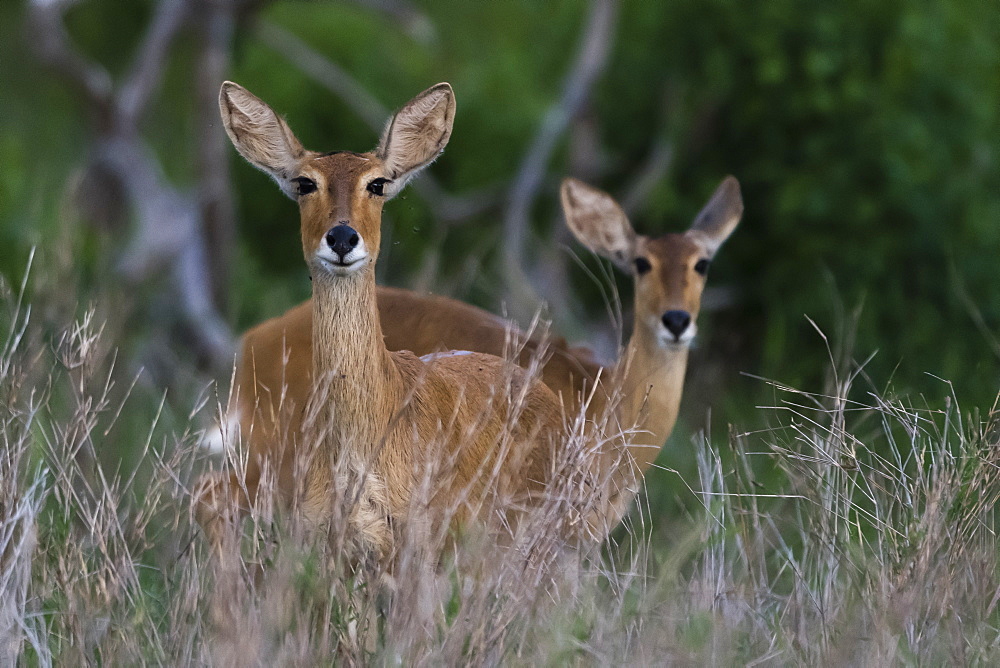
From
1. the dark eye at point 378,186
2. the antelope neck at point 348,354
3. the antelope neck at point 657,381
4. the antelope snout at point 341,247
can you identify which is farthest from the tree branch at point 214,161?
the antelope snout at point 341,247

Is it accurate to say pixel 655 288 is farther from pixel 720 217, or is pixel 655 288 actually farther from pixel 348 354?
pixel 348 354

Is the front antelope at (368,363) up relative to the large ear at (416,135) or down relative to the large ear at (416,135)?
down

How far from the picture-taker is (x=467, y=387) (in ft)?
14.3

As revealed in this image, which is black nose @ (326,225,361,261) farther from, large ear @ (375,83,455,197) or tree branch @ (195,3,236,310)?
tree branch @ (195,3,236,310)

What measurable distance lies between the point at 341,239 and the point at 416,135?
53cm

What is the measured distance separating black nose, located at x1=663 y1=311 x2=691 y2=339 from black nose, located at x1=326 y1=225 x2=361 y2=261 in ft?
6.96

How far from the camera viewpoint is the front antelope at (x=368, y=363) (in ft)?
12.5

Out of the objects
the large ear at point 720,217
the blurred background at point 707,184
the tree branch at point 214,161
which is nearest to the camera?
the large ear at point 720,217

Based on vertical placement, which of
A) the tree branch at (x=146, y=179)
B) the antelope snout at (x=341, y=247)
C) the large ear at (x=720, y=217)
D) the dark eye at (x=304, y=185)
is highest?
the dark eye at (x=304, y=185)

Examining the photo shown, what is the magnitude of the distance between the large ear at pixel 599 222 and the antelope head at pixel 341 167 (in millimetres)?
2047

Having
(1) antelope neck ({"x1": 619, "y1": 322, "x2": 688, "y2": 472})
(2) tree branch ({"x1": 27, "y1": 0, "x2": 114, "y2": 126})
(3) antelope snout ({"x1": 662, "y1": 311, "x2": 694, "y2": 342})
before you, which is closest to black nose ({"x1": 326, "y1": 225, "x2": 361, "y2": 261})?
(1) antelope neck ({"x1": 619, "y1": 322, "x2": 688, "y2": 472})

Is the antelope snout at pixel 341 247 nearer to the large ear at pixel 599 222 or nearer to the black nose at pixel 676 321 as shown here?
the black nose at pixel 676 321

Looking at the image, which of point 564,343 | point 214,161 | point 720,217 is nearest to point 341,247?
point 564,343

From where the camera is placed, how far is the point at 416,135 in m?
4.19
